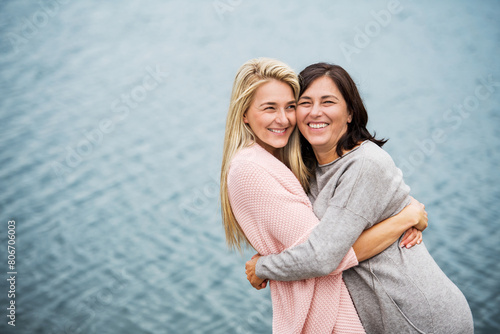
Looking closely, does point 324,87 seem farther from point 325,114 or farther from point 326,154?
point 326,154

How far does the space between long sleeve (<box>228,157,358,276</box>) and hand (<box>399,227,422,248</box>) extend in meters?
0.25

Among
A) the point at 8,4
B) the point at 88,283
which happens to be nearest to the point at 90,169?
the point at 88,283

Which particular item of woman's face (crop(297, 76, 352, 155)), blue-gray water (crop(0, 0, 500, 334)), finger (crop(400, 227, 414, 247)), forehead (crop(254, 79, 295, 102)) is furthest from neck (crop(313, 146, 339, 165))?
blue-gray water (crop(0, 0, 500, 334))

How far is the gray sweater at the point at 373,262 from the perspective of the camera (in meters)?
1.48

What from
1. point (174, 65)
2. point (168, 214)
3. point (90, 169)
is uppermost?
point (174, 65)

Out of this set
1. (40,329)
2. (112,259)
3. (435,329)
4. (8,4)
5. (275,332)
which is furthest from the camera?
(8,4)

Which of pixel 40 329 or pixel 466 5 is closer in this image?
pixel 40 329

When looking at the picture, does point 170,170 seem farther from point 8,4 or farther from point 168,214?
point 8,4

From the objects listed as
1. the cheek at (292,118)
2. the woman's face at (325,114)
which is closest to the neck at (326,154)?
the woman's face at (325,114)

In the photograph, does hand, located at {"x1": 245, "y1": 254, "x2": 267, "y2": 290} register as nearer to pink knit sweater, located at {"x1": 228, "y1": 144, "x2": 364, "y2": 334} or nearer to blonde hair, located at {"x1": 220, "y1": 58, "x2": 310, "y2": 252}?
pink knit sweater, located at {"x1": 228, "y1": 144, "x2": 364, "y2": 334}

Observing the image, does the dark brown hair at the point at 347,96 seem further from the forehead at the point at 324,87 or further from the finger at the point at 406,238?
the finger at the point at 406,238

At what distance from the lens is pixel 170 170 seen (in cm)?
599

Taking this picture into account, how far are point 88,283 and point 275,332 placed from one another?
13.1 feet

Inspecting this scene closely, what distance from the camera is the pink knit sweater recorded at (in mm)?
1552
